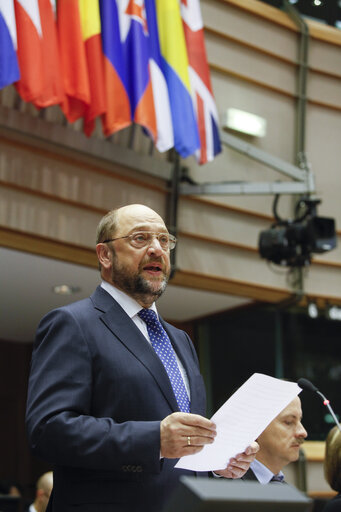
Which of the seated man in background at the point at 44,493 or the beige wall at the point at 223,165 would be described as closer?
the seated man in background at the point at 44,493

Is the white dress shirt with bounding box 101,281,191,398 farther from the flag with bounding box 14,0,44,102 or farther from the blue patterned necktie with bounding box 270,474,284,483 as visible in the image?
the flag with bounding box 14,0,44,102

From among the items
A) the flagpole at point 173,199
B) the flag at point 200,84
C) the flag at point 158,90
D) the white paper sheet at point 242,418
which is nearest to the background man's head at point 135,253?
the white paper sheet at point 242,418

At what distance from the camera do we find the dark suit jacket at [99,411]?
1615mm

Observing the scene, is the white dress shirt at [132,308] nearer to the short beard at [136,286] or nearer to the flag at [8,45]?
the short beard at [136,286]

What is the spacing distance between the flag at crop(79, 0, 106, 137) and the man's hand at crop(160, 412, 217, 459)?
354 cm

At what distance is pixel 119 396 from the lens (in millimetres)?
1766

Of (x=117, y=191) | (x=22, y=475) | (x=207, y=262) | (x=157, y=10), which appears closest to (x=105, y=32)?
(x=157, y=10)

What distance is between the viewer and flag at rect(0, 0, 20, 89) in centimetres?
425

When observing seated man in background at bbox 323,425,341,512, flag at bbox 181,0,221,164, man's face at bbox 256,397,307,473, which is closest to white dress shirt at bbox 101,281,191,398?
man's face at bbox 256,397,307,473

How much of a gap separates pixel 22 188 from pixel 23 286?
49.6 inches

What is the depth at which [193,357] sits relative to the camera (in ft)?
6.97

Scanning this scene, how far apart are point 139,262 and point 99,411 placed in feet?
1.45

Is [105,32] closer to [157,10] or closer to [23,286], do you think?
[157,10]

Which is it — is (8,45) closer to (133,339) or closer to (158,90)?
(158,90)
